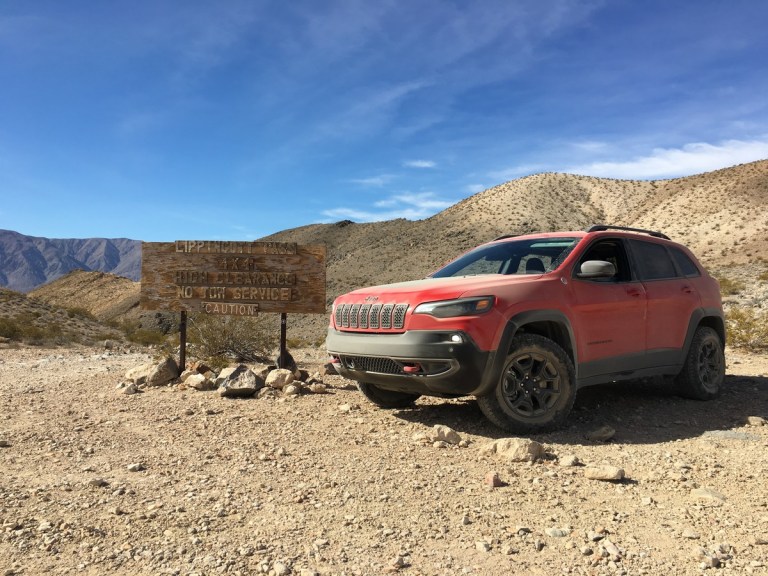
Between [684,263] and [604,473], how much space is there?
3921mm


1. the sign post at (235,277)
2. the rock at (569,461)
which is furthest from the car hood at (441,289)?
the sign post at (235,277)

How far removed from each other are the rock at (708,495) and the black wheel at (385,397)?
10.3ft

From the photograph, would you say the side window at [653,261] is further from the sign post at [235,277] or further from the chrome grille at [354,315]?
the sign post at [235,277]

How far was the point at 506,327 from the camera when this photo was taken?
16.9 feet

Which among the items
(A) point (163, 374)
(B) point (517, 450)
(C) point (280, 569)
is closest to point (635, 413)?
(B) point (517, 450)

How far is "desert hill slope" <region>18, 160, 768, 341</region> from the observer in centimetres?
5531

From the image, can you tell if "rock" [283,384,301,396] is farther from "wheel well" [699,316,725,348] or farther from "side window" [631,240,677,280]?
"wheel well" [699,316,725,348]

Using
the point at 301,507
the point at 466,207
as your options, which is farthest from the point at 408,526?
the point at 466,207

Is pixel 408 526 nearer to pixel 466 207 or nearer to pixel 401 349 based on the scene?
pixel 401 349

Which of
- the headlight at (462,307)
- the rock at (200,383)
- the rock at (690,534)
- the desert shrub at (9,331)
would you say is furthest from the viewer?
the desert shrub at (9,331)

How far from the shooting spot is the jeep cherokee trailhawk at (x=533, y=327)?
5113mm

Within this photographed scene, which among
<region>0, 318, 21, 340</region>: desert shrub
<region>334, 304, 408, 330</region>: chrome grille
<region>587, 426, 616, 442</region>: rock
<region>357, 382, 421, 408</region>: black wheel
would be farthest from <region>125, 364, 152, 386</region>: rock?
<region>0, 318, 21, 340</region>: desert shrub

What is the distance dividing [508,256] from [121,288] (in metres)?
76.7

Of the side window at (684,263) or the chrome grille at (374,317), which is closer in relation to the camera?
the chrome grille at (374,317)
